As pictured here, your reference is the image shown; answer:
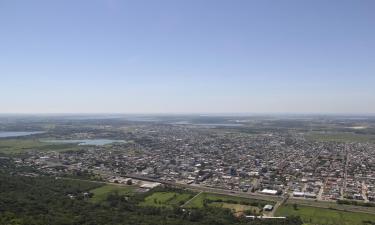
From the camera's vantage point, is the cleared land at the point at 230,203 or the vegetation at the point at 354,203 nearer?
the cleared land at the point at 230,203

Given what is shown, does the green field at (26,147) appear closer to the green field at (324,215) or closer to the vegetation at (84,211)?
the vegetation at (84,211)

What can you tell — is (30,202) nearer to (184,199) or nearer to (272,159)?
(184,199)

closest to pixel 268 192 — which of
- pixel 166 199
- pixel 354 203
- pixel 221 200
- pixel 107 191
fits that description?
pixel 221 200

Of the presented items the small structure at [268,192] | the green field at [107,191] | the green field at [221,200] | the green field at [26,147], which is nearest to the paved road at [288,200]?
the small structure at [268,192]

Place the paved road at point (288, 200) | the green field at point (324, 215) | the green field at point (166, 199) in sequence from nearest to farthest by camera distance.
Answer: the green field at point (324, 215)
the paved road at point (288, 200)
the green field at point (166, 199)

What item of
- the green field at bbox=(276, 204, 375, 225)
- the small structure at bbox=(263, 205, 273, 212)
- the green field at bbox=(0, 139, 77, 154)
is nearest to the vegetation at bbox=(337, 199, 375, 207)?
the green field at bbox=(276, 204, 375, 225)

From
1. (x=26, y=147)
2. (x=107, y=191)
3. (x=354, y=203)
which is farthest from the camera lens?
(x=26, y=147)

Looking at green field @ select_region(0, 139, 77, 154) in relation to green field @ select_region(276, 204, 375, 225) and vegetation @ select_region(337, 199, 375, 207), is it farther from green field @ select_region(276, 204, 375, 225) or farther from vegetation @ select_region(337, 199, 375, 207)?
vegetation @ select_region(337, 199, 375, 207)

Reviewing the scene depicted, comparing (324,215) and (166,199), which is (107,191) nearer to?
(166,199)
